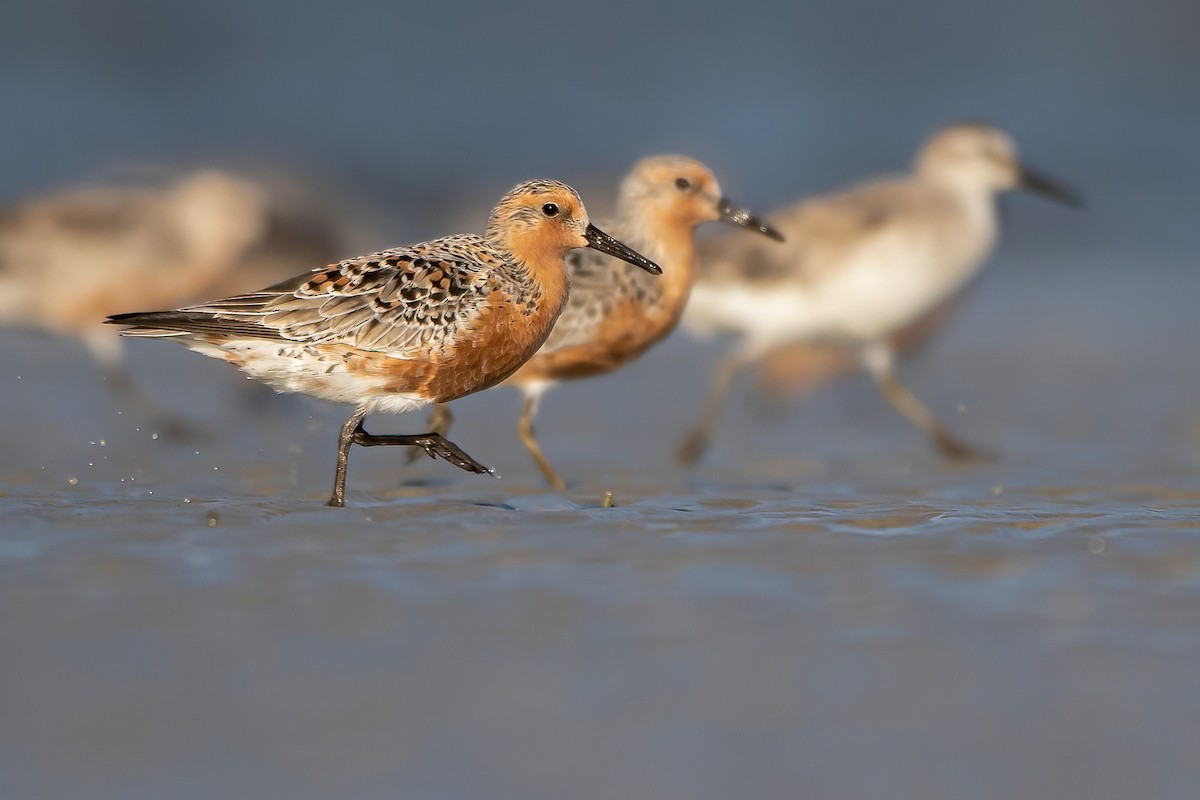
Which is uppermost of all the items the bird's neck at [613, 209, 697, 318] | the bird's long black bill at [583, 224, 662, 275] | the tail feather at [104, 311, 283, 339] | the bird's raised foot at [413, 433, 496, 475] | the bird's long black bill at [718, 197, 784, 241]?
the bird's long black bill at [718, 197, 784, 241]

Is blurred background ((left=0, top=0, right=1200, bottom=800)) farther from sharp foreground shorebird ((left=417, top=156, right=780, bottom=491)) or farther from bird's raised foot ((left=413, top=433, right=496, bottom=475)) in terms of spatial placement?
sharp foreground shorebird ((left=417, top=156, right=780, bottom=491))

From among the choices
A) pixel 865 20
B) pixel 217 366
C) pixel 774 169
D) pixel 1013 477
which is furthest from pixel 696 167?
pixel 865 20

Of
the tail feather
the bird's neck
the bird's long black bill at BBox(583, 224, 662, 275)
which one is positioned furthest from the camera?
the bird's neck

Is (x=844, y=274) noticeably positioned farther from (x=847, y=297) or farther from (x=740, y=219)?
(x=740, y=219)

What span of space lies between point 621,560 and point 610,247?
77.9 inches

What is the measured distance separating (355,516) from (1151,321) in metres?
7.52

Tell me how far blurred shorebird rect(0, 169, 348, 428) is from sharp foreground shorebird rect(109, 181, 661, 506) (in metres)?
3.29

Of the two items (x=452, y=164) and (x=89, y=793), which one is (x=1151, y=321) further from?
(x=89, y=793)

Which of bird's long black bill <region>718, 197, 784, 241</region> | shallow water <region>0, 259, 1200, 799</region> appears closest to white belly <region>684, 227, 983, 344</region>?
bird's long black bill <region>718, 197, 784, 241</region>

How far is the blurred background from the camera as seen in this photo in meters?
3.65

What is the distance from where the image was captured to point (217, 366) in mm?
10805

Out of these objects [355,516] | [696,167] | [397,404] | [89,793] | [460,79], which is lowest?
[89,793]

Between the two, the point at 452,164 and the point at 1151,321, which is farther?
the point at 452,164

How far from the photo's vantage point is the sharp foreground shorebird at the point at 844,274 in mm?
9531
